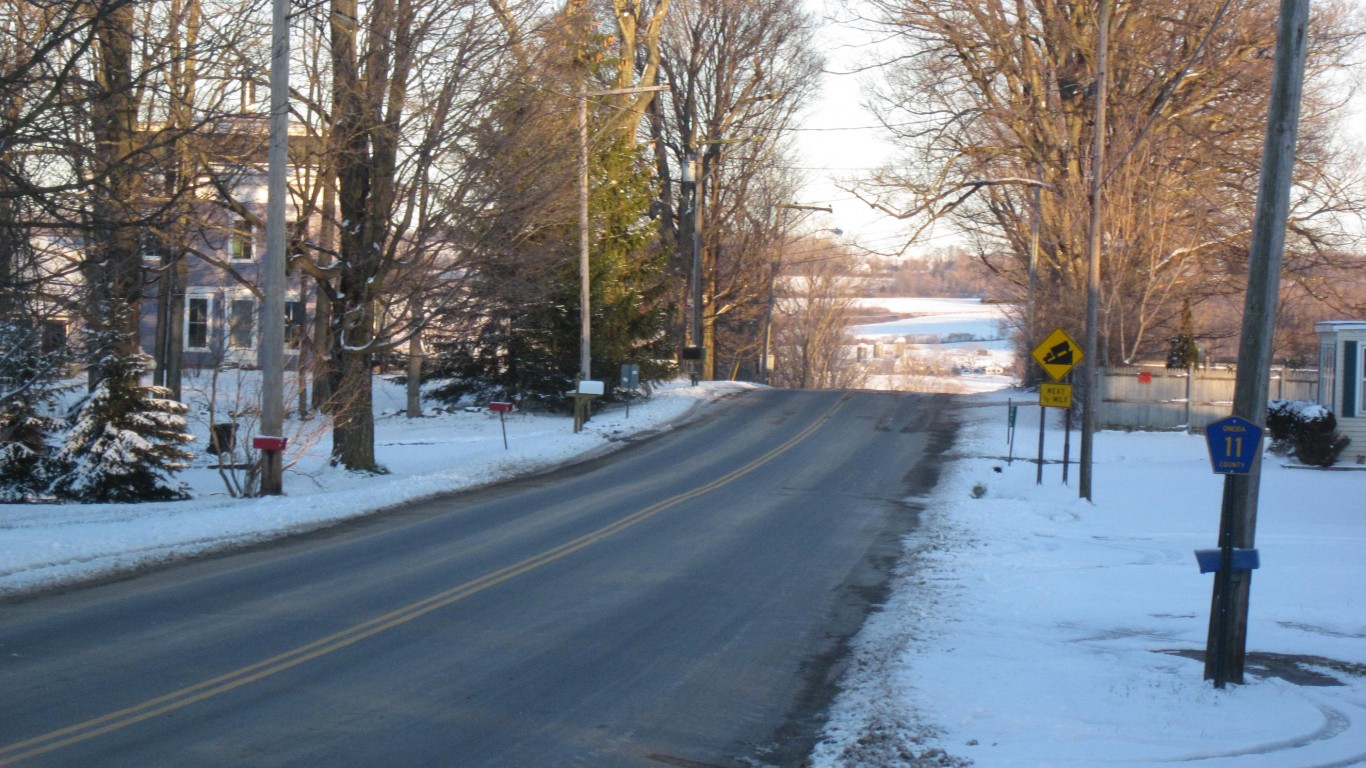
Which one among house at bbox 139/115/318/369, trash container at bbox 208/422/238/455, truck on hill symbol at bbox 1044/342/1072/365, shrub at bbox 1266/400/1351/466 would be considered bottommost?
trash container at bbox 208/422/238/455

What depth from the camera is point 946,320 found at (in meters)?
115

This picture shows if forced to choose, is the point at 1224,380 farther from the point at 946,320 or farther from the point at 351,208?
the point at 946,320

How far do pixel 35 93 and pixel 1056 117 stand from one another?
25.4m

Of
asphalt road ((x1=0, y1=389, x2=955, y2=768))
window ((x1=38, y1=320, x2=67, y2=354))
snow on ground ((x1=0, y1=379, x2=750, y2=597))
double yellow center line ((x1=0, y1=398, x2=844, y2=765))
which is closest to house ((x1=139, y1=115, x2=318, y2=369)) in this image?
window ((x1=38, y1=320, x2=67, y2=354))

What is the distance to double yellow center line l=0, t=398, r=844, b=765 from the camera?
243 inches

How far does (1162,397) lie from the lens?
2902 cm

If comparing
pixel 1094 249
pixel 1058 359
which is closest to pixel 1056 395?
pixel 1058 359

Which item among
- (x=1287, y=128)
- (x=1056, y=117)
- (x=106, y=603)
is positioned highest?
(x=1056, y=117)

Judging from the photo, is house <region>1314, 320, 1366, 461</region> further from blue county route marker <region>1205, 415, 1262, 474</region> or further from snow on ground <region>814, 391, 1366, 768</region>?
blue county route marker <region>1205, 415, 1262, 474</region>

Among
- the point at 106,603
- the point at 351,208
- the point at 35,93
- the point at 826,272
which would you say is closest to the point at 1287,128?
the point at 106,603

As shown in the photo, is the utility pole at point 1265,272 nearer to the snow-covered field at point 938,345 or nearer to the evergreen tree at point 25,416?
the evergreen tree at point 25,416

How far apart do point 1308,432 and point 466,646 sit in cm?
2018

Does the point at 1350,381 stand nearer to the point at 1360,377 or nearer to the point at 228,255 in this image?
the point at 1360,377

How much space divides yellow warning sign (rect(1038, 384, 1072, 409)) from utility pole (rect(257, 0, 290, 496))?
12.2 meters
